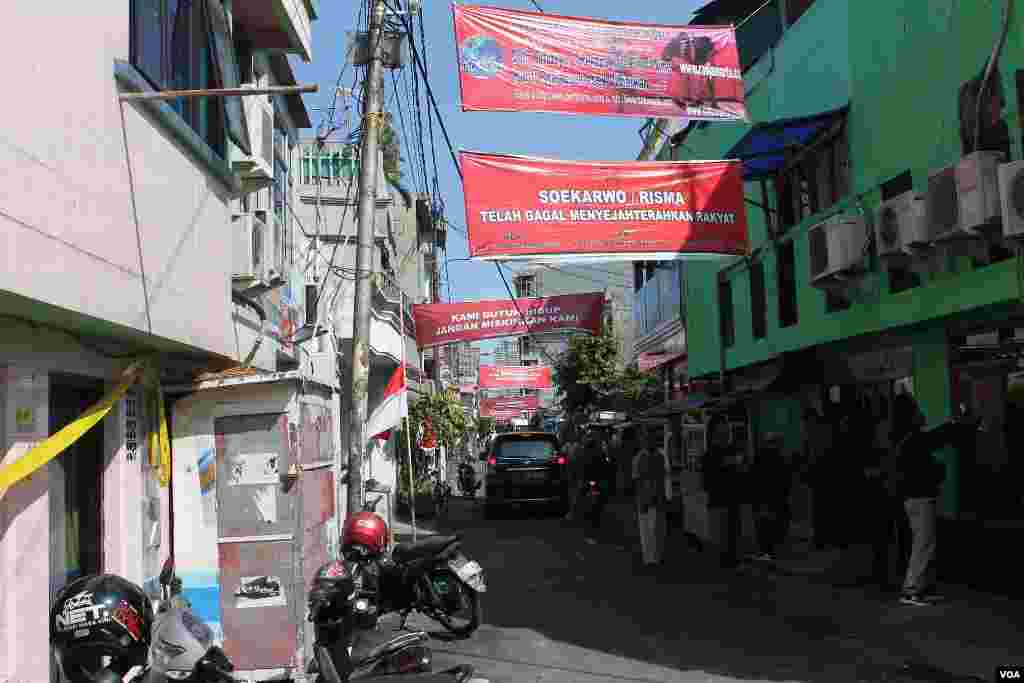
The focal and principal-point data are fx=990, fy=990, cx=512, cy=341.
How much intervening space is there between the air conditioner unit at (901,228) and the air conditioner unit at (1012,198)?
1.48 metres

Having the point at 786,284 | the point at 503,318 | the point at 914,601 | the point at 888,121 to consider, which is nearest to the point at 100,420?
the point at 914,601

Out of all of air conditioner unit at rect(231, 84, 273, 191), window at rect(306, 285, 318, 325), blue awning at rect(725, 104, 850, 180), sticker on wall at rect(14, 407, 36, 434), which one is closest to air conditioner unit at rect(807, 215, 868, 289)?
blue awning at rect(725, 104, 850, 180)

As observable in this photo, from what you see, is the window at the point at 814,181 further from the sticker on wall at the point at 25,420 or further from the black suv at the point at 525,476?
the sticker on wall at the point at 25,420

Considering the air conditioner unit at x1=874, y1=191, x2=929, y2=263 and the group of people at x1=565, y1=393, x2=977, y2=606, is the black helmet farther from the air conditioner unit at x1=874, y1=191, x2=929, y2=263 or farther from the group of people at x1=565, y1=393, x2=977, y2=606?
the air conditioner unit at x1=874, y1=191, x2=929, y2=263

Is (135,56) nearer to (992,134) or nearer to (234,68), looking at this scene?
(234,68)

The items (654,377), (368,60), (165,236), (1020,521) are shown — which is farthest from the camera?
(654,377)

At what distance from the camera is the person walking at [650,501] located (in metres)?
13.8

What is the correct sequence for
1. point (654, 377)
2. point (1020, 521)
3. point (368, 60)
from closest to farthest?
1. point (1020, 521)
2. point (368, 60)
3. point (654, 377)

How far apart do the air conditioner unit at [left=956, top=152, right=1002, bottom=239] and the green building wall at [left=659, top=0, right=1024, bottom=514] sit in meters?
0.45

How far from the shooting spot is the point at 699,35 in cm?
1215

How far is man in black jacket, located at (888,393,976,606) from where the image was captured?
9453mm

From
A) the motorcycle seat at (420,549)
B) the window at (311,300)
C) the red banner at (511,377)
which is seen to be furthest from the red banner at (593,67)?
the red banner at (511,377)

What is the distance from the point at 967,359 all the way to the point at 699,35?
4.96 metres

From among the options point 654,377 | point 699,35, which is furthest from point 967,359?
point 654,377
